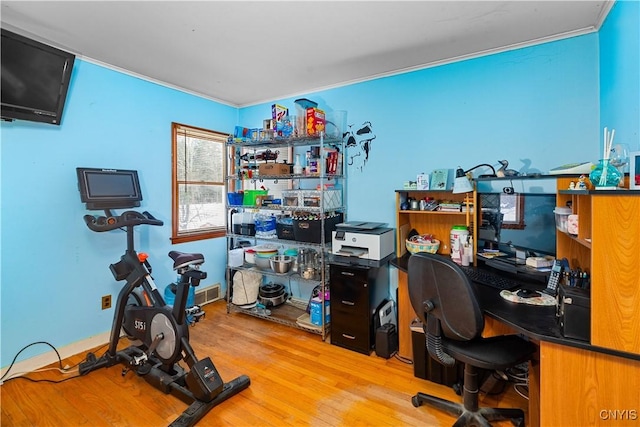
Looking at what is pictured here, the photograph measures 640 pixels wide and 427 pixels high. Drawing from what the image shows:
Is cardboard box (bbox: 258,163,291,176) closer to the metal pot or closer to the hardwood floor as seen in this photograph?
the metal pot

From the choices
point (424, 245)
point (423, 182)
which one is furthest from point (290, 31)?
point (424, 245)

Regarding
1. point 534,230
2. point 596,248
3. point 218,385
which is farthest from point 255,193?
point 596,248

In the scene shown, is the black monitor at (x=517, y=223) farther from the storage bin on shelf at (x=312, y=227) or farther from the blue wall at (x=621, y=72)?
the storage bin on shelf at (x=312, y=227)

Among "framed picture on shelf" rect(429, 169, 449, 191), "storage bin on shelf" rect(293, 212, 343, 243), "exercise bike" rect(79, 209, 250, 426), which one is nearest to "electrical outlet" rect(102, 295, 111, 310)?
"exercise bike" rect(79, 209, 250, 426)

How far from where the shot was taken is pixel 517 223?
6.89 ft

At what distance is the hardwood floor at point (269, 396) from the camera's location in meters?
1.76

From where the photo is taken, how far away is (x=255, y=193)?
3.22 metres

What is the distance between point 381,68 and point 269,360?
2696mm

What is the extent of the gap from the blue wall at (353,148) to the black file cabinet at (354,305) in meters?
0.69

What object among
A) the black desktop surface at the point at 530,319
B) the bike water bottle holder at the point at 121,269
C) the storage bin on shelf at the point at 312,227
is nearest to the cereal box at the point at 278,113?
the storage bin on shelf at the point at 312,227

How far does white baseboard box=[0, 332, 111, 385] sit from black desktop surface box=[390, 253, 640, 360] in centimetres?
302

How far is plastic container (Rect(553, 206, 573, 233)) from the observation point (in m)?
1.73

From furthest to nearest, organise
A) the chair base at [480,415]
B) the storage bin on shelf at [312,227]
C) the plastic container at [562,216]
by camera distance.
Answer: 1. the storage bin on shelf at [312,227]
2. the plastic container at [562,216]
3. the chair base at [480,415]

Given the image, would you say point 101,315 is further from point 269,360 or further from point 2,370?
point 269,360
